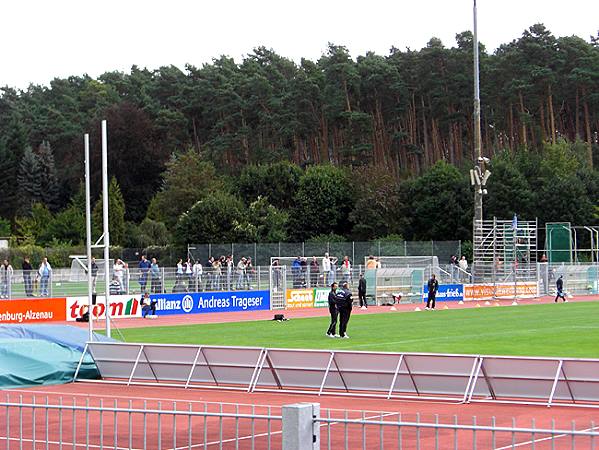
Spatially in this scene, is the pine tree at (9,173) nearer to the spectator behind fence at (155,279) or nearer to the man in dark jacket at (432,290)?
the spectator behind fence at (155,279)

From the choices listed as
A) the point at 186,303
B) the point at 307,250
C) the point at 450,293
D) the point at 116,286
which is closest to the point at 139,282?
the point at 116,286

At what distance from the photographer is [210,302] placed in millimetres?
Result: 51031

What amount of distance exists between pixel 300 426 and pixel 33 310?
37.5 m

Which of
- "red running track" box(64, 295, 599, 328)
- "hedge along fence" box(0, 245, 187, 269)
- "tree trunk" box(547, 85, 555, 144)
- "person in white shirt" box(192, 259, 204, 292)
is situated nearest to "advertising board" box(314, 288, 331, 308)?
"red running track" box(64, 295, 599, 328)

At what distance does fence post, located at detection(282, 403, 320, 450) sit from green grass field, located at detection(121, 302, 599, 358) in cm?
2096

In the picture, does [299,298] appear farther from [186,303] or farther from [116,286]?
[116,286]

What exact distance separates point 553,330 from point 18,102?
12472 cm

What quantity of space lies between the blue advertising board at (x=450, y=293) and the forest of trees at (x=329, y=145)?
24603mm

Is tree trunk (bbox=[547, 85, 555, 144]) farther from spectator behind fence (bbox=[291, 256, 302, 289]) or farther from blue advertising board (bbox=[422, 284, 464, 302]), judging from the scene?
spectator behind fence (bbox=[291, 256, 302, 289])

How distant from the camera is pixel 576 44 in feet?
363

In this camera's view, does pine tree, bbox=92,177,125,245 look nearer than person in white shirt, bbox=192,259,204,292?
No

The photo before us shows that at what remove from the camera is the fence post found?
7.36m

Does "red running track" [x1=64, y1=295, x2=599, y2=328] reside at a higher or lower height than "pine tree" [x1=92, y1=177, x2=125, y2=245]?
lower

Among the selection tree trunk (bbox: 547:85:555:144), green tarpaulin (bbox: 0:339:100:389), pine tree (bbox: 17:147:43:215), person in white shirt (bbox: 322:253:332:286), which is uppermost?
tree trunk (bbox: 547:85:555:144)
